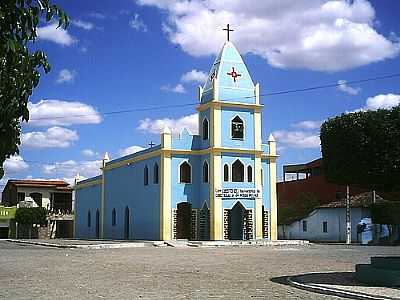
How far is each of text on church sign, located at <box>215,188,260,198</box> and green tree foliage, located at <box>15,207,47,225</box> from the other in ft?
83.1

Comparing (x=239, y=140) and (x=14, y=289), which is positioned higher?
(x=239, y=140)

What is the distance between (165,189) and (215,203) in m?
3.35

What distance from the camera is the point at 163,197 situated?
39.6m

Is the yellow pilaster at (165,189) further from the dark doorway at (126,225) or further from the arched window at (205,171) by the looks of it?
the dark doorway at (126,225)

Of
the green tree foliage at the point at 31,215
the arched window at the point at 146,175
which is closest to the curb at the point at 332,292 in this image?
the arched window at the point at 146,175

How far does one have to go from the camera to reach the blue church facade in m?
39.7

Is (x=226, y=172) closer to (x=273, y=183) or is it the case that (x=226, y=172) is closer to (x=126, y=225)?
(x=273, y=183)

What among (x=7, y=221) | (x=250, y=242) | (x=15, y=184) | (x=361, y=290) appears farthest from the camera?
(x=15, y=184)

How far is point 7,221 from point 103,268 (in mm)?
45932

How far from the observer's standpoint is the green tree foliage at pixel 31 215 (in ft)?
191

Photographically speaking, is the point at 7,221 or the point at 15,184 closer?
the point at 7,221

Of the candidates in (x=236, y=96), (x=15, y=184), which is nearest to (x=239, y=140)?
(x=236, y=96)

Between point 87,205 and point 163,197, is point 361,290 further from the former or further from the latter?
point 87,205

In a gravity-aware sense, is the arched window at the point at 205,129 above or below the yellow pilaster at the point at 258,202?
above
